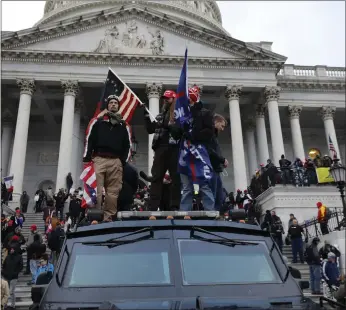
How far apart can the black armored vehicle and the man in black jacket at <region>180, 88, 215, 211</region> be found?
188cm

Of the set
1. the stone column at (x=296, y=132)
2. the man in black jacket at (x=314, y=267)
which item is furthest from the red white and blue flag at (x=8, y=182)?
the stone column at (x=296, y=132)

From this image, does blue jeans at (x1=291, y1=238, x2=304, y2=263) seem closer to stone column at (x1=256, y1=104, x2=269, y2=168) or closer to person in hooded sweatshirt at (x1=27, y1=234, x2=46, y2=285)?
person in hooded sweatshirt at (x1=27, y1=234, x2=46, y2=285)

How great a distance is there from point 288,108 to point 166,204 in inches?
1156

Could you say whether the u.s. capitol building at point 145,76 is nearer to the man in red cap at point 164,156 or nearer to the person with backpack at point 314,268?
the person with backpack at point 314,268

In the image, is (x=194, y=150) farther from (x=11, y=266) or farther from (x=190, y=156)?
(x=11, y=266)

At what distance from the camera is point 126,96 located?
1119cm

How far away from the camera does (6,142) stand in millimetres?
32531

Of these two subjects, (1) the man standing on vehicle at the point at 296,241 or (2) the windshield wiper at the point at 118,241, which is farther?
(1) the man standing on vehicle at the point at 296,241

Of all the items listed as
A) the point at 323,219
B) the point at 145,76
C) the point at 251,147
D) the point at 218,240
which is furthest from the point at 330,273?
the point at 251,147

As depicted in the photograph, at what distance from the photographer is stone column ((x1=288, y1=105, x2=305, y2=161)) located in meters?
31.2

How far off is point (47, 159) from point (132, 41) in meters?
A: 13.9

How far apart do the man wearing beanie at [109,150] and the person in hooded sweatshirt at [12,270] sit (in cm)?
647

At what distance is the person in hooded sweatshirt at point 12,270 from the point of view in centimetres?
1077

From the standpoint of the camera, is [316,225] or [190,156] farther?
[316,225]
